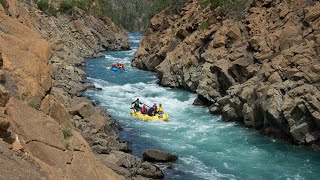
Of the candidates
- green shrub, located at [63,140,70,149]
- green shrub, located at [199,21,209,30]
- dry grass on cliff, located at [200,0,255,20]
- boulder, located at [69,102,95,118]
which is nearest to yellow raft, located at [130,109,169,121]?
boulder, located at [69,102,95,118]

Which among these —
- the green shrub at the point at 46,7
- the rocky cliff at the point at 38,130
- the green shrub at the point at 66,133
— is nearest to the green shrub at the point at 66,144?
the rocky cliff at the point at 38,130

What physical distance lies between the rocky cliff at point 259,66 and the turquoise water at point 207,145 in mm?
1262

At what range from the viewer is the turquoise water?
1839 cm

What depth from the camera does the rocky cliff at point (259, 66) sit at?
22.1 m

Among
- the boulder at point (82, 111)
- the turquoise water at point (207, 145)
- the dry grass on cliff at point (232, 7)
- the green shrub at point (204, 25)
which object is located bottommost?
the turquoise water at point (207, 145)

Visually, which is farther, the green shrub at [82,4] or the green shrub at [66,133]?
the green shrub at [82,4]

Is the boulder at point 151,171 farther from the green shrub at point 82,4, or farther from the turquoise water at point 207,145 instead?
the green shrub at point 82,4

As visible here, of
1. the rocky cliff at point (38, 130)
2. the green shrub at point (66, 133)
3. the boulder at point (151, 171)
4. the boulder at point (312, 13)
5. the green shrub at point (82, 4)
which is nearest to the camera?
the rocky cliff at point (38, 130)

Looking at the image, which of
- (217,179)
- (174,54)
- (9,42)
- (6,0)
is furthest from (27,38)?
(174,54)

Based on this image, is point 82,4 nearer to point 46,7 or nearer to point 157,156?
point 46,7

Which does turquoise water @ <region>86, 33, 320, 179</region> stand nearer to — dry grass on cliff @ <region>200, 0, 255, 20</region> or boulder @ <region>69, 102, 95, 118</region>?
boulder @ <region>69, 102, 95, 118</region>

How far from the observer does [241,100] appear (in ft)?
86.5

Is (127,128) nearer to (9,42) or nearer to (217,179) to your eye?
(217,179)

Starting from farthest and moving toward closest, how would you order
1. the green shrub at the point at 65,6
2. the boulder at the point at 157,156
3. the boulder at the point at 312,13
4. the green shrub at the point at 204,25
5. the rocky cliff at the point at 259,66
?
the green shrub at the point at 65,6
the green shrub at the point at 204,25
the boulder at the point at 312,13
the rocky cliff at the point at 259,66
the boulder at the point at 157,156
